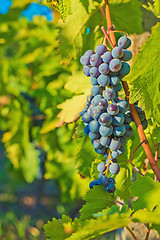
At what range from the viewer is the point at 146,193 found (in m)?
0.65

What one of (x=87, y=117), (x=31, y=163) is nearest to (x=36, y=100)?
(x=31, y=163)

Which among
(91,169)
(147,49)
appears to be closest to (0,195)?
(91,169)

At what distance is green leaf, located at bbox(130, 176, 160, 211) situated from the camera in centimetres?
63

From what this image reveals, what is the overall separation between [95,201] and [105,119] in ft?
0.64

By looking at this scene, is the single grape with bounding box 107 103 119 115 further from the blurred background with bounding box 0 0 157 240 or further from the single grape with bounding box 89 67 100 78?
the blurred background with bounding box 0 0 157 240

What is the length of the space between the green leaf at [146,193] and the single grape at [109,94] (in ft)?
0.66

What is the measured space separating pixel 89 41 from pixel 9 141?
4.77 feet

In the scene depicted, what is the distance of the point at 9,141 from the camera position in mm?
2148

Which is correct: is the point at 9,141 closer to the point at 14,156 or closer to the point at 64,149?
the point at 14,156

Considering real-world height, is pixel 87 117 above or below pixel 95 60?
below

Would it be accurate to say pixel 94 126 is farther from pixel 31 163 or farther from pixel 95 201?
pixel 31 163

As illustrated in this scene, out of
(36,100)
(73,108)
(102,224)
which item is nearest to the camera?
(102,224)

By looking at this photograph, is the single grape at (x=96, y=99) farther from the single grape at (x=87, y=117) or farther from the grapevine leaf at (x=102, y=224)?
the grapevine leaf at (x=102, y=224)

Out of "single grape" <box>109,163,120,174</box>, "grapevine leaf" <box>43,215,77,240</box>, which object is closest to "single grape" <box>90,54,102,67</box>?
"single grape" <box>109,163,120,174</box>
